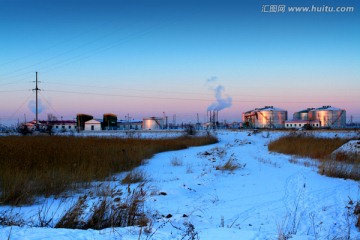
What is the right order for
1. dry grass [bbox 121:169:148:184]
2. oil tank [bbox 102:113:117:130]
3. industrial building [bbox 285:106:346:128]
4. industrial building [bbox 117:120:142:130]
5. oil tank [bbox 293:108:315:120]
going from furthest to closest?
1. oil tank [bbox 293:108:315:120]
2. industrial building [bbox 117:120:142:130]
3. industrial building [bbox 285:106:346:128]
4. oil tank [bbox 102:113:117:130]
5. dry grass [bbox 121:169:148:184]

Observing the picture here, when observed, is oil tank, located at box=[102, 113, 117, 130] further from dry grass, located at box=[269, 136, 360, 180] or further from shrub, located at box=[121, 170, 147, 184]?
shrub, located at box=[121, 170, 147, 184]

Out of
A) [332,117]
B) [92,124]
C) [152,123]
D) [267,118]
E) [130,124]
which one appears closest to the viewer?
[92,124]

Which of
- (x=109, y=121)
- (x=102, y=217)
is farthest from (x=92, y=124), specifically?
(x=102, y=217)

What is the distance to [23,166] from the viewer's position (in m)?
8.81

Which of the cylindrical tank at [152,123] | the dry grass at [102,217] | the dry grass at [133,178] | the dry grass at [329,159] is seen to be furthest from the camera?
the cylindrical tank at [152,123]

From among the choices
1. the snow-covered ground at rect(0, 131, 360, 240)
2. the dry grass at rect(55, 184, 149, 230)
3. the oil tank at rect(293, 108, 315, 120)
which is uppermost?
the oil tank at rect(293, 108, 315, 120)

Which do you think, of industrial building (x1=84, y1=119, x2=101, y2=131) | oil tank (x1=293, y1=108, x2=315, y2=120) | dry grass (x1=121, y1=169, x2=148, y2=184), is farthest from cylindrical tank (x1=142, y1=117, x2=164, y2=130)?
dry grass (x1=121, y1=169, x2=148, y2=184)

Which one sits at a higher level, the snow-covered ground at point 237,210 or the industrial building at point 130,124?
the industrial building at point 130,124

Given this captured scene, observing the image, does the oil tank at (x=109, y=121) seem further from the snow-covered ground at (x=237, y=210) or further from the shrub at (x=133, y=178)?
the snow-covered ground at (x=237, y=210)

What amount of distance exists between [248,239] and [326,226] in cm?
182

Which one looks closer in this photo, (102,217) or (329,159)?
(102,217)

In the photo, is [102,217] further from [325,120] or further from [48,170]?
[325,120]

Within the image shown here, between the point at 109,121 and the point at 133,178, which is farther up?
the point at 109,121

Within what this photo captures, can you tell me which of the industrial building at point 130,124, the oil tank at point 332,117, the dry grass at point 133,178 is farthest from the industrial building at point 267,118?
the dry grass at point 133,178
